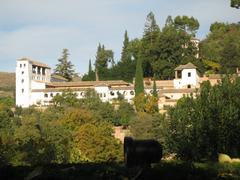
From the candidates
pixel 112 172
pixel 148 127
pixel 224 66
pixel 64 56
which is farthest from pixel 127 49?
pixel 112 172

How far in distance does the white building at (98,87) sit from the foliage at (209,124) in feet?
133

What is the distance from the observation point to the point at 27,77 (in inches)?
2945

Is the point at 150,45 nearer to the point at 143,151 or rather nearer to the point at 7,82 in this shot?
the point at 7,82

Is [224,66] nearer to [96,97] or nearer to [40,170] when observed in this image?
[96,97]

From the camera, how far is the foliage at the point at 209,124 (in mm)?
22562

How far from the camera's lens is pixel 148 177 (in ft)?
18.5

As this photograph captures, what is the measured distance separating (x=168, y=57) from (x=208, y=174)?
238 feet

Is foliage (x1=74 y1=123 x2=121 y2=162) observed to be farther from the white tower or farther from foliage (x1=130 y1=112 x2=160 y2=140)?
the white tower

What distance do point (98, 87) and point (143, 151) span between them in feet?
214

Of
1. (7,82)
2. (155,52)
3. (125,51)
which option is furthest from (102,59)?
(7,82)

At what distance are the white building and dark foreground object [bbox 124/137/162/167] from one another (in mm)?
60558

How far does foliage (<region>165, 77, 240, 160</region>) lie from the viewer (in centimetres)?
2256

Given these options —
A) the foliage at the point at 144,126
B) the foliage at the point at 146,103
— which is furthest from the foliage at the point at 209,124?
the foliage at the point at 146,103

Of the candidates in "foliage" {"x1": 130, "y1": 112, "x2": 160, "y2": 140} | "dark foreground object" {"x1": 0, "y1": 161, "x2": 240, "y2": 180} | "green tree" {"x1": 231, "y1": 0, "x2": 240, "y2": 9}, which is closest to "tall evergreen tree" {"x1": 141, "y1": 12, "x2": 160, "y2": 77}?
"green tree" {"x1": 231, "y1": 0, "x2": 240, "y2": 9}
